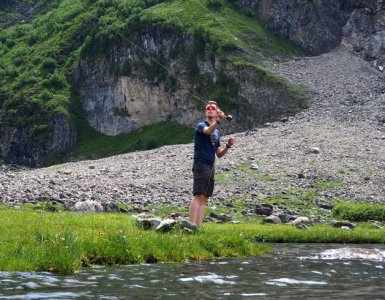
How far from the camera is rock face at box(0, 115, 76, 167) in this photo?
3324 inches

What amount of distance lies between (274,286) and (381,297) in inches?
76.7

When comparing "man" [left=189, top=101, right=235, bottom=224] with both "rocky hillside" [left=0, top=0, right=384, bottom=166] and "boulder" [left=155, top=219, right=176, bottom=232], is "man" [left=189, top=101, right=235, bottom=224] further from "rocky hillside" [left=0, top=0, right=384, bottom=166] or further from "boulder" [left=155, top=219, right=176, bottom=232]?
"rocky hillside" [left=0, top=0, right=384, bottom=166]

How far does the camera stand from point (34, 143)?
84875 millimetres

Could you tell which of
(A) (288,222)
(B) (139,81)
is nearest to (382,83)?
(B) (139,81)

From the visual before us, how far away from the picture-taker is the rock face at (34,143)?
84.4m

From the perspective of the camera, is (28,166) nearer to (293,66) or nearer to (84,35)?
(84,35)

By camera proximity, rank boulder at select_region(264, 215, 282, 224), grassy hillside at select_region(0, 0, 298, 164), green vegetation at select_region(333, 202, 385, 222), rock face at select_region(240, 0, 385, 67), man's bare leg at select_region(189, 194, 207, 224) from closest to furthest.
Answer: man's bare leg at select_region(189, 194, 207, 224)
boulder at select_region(264, 215, 282, 224)
green vegetation at select_region(333, 202, 385, 222)
grassy hillside at select_region(0, 0, 298, 164)
rock face at select_region(240, 0, 385, 67)

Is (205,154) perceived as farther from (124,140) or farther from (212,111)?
(124,140)

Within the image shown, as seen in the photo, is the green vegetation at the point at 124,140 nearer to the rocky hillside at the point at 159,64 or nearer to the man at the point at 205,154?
the rocky hillside at the point at 159,64

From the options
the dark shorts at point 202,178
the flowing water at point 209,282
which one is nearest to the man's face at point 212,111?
the dark shorts at point 202,178

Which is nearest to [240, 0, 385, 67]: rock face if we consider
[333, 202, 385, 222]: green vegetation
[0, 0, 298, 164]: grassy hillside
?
[0, 0, 298, 164]: grassy hillside

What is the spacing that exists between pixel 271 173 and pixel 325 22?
2072 inches

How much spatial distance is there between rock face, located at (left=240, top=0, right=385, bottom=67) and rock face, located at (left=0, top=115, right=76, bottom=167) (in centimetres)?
2976

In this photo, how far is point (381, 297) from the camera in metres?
11.3
